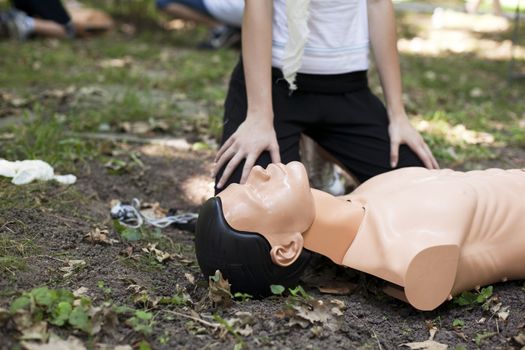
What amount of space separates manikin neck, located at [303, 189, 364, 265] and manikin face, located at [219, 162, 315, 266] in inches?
1.5

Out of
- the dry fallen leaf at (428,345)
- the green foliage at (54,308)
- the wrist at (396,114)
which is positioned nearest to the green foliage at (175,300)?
the green foliage at (54,308)

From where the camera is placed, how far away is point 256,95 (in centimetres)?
245

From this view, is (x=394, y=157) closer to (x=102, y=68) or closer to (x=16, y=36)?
(x=102, y=68)

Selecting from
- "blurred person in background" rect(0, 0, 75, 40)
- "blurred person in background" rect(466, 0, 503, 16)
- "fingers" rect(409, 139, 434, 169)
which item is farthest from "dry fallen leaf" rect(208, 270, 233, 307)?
"blurred person in background" rect(0, 0, 75, 40)

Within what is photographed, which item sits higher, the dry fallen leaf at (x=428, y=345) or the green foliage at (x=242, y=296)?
the dry fallen leaf at (x=428, y=345)

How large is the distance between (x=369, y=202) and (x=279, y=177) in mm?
323

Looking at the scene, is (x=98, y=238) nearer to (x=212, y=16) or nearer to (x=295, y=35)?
(x=295, y=35)

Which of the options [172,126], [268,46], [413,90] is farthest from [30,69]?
[268,46]

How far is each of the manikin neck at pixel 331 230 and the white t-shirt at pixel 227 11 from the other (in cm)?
324

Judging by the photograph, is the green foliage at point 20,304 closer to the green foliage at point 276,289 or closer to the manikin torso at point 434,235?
the green foliage at point 276,289

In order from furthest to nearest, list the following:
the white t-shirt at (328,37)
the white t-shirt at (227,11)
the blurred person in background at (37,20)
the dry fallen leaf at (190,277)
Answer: the blurred person in background at (37,20) → the white t-shirt at (227,11) → the white t-shirt at (328,37) → the dry fallen leaf at (190,277)

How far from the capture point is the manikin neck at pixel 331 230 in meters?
2.15

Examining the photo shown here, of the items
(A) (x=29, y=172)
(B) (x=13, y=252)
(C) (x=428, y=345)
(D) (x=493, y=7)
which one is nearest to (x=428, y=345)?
(C) (x=428, y=345)

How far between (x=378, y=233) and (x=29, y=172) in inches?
59.1
